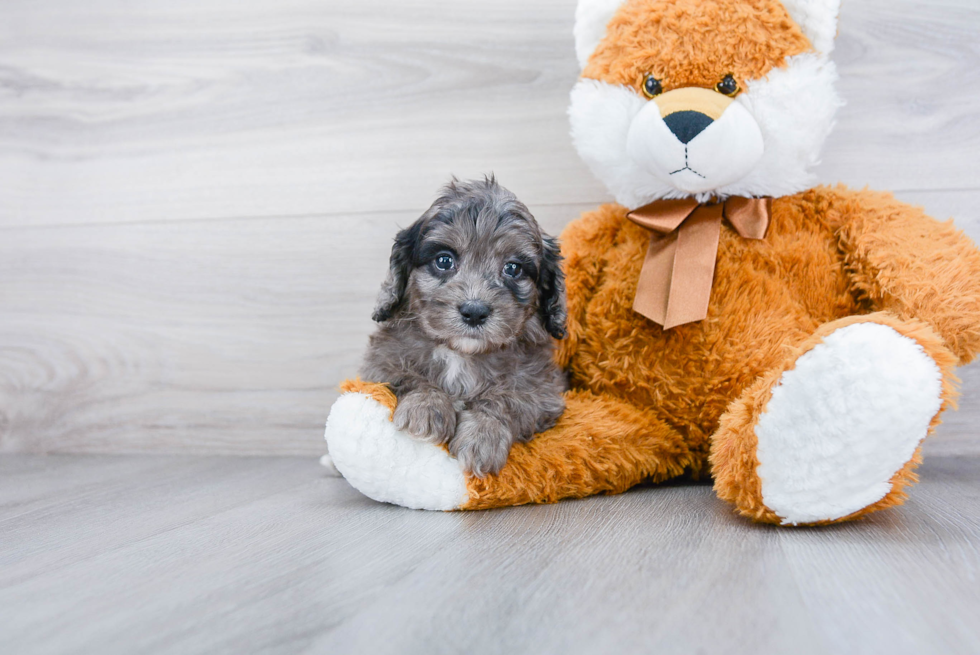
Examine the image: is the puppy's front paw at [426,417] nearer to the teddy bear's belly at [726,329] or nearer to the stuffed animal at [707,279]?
the stuffed animal at [707,279]

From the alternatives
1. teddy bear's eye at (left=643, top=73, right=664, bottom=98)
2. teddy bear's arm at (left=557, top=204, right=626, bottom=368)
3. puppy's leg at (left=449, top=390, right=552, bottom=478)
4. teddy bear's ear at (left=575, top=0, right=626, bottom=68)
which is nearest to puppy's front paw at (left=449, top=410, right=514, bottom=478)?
puppy's leg at (left=449, top=390, right=552, bottom=478)

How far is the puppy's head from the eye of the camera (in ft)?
4.41

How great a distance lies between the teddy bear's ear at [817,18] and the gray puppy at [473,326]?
2.30 feet

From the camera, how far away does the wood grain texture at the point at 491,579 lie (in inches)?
32.2

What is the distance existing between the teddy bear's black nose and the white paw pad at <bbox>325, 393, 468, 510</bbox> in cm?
79

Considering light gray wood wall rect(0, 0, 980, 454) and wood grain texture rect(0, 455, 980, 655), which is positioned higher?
light gray wood wall rect(0, 0, 980, 454)

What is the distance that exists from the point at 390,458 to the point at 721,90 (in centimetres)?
102

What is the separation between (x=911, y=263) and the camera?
1.42 meters

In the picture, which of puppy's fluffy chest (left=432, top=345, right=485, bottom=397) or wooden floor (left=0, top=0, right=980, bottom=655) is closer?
puppy's fluffy chest (left=432, top=345, right=485, bottom=397)

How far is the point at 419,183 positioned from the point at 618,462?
105cm

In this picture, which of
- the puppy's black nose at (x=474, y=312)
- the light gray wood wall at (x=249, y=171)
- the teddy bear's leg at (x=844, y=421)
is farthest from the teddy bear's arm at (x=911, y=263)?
the puppy's black nose at (x=474, y=312)

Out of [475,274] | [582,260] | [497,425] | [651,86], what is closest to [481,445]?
[497,425]

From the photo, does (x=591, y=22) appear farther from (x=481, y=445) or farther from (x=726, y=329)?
(x=481, y=445)

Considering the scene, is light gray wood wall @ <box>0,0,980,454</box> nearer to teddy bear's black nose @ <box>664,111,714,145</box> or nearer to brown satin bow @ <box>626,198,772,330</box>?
brown satin bow @ <box>626,198,772,330</box>
